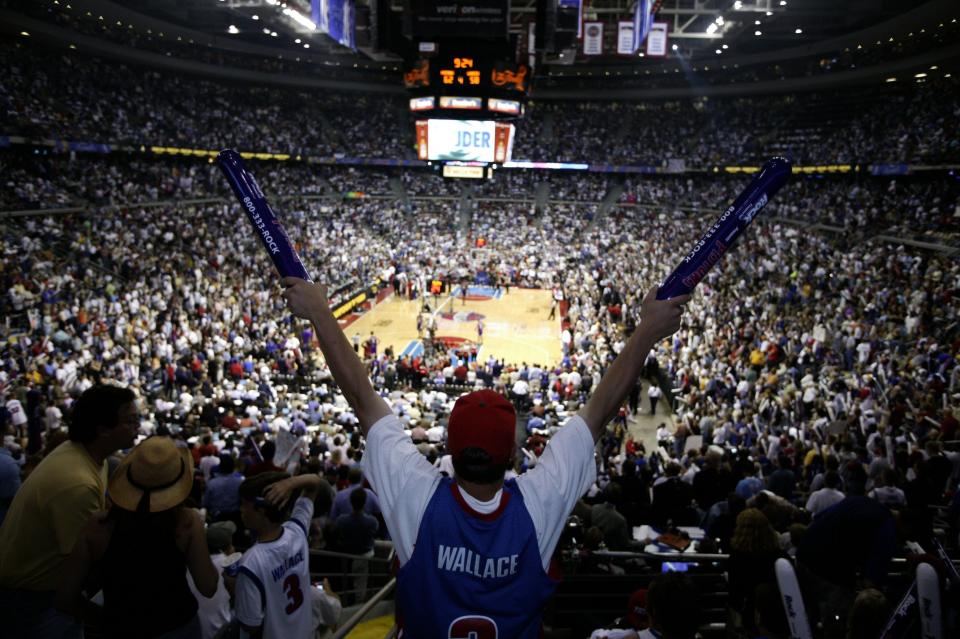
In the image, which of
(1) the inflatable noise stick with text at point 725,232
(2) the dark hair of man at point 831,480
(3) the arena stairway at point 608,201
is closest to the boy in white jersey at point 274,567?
(1) the inflatable noise stick with text at point 725,232

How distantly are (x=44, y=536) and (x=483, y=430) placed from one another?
2.41 m

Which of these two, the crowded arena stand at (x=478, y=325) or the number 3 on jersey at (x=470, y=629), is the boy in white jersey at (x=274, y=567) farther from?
the number 3 on jersey at (x=470, y=629)

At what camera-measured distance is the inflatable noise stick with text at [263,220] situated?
2158 mm

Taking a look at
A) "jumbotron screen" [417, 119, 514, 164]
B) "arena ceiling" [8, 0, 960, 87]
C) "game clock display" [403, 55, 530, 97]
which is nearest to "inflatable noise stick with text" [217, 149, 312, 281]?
"arena ceiling" [8, 0, 960, 87]

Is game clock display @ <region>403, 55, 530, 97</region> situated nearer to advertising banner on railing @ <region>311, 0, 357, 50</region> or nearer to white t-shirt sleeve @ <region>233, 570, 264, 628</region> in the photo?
advertising banner on railing @ <region>311, 0, 357, 50</region>

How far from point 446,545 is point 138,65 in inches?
1675

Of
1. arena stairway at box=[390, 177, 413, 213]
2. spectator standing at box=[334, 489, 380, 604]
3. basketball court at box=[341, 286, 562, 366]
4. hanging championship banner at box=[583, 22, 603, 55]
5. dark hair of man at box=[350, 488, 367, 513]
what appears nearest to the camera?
spectator standing at box=[334, 489, 380, 604]

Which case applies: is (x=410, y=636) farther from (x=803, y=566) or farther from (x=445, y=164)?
(x=445, y=164)

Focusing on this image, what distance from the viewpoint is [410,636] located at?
1.72 metres

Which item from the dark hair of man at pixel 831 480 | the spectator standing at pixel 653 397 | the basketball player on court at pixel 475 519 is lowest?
the spectator standing at pixel 653 397

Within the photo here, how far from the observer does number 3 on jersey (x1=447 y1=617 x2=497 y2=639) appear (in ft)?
5.40

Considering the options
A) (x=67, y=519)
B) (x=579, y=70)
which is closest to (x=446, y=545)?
(x=67, y=519)

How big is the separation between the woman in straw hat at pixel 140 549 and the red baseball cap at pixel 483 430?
4.71 ft

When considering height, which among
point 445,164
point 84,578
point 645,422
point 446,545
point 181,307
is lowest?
point 645,422
